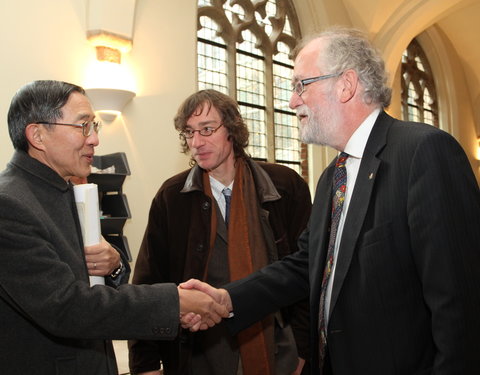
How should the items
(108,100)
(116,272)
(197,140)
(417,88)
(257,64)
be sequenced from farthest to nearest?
1. (417,88)
2. (257,64)
3. (108,100)
4. (197,140)
5. (116,272)

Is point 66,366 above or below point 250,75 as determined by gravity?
below

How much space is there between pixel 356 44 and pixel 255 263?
1.14m

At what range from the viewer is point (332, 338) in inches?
72.0

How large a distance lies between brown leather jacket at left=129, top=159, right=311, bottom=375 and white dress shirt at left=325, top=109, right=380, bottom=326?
0.73 metres

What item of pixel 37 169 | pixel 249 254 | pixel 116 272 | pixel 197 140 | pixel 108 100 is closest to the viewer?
pixel 37 169

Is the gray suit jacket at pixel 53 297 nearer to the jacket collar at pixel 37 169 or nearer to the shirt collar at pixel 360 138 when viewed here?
the jacket collar at pixel 37 169

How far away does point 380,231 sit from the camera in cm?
172

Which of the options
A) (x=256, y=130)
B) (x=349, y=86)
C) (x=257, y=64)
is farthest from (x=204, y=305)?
(x=257, y=64)

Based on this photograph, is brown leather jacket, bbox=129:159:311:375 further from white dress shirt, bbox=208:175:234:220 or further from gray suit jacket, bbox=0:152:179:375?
gray suit jacket, bbox=0:152:179:375

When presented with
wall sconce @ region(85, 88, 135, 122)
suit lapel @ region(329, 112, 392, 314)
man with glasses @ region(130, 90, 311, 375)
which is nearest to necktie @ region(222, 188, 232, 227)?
man with glasses @ region(130, 90, 311, 375)

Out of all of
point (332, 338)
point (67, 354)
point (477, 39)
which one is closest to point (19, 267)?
point (67, 354)

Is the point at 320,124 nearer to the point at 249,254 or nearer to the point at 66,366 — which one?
the point at 249,254

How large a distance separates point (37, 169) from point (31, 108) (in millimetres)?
243

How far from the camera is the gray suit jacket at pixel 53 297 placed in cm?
168
